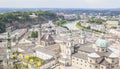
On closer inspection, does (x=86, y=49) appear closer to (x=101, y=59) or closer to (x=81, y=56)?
(x=81, y=56)

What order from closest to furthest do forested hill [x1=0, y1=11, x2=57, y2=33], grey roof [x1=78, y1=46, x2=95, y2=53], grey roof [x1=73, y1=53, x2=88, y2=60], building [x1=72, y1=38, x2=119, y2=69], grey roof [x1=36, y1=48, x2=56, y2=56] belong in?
building [x1=72, y1=38, x2=119, y2=69] → grey roof [x1=73, y1=53, x2=88, y2=60] → grey roof [x1=78, y1=46, x2=95, y2=53] → grey roof [x1=36, y1=48, x2=56, y2=56] → forested hill [x1=0, y1=11, x2=57, y2=33]

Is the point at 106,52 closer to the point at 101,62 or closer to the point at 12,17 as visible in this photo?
the point at 101,62

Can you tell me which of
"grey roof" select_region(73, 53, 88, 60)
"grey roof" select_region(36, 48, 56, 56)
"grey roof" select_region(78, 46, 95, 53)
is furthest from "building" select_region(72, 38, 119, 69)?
"grey roof" select_region(36, 48, 56, 56)

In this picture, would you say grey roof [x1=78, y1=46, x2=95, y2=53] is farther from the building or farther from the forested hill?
the forested hill

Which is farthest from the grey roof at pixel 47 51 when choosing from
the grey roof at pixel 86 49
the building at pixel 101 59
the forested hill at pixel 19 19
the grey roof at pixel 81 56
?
the forested hill at pixel 19 19

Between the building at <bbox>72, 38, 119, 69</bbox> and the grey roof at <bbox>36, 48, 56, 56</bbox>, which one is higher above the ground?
the building at <bbox>72, 38, 119, 69</bbox>

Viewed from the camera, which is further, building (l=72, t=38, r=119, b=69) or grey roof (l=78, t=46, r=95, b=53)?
grey roof (l=78, t=46, r=95, b=53)

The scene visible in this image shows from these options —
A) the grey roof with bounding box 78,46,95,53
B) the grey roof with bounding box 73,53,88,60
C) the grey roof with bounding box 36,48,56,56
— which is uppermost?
the grey roof with bounding box 78,46,95,53

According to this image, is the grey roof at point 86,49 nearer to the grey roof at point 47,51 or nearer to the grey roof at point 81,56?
the grey roof at point 81,56

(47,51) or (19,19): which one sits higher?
(19,19)

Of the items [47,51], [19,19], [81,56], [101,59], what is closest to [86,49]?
[81,56]

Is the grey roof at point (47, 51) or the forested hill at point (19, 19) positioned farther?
the forested hill at point (19, 19)

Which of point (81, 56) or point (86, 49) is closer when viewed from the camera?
point (81, 56)
